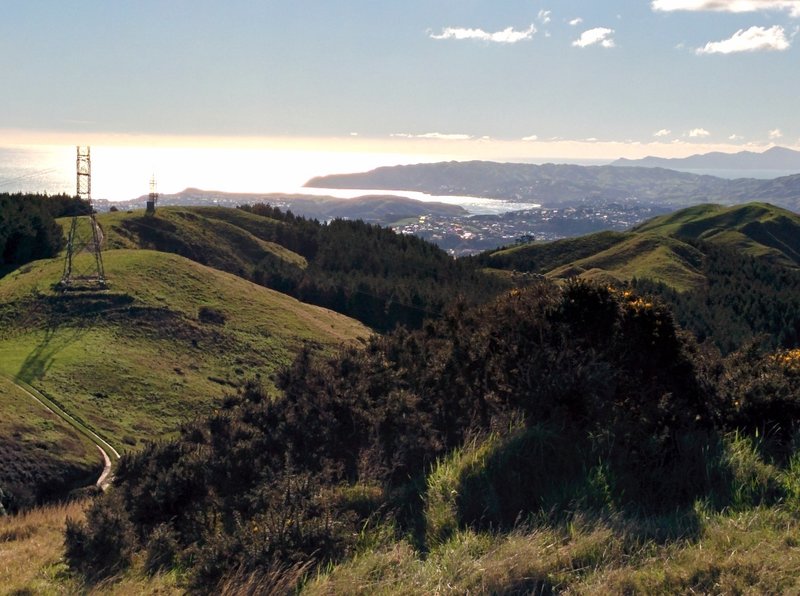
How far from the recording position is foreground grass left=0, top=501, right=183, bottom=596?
23.2 ft

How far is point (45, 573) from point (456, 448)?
16.7ft

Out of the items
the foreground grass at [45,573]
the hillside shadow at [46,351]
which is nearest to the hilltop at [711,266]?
the hillside shadow at [46,351]

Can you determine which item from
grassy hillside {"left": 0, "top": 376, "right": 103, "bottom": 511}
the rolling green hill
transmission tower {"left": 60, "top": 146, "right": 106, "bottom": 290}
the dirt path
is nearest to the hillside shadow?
the rolling green hill

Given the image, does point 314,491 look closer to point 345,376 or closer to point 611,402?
point 611,402

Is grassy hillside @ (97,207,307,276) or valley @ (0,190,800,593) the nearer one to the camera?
valley @ (0,190,800,593)

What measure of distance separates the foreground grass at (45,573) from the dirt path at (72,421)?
12.9 meters

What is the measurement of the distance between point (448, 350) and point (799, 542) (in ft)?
24.6

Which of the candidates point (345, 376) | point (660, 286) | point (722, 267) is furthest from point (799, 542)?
point (722, 267)

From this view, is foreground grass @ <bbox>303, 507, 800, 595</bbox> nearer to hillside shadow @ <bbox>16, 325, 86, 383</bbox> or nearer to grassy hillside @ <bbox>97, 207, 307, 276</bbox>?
hillside shadow @ <bbox>16, 325, 86, 383</bbox>

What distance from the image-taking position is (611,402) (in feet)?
28.2

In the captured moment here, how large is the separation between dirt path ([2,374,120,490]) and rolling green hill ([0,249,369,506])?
13.0 inches

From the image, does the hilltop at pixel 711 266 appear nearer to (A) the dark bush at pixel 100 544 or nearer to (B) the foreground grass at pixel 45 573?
(B) the foreground grass at pixel 45 573

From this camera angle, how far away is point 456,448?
27.8 ft

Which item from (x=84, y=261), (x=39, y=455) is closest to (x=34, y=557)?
(x=39, y=455)
